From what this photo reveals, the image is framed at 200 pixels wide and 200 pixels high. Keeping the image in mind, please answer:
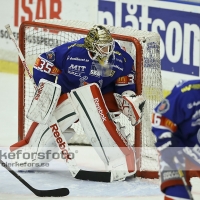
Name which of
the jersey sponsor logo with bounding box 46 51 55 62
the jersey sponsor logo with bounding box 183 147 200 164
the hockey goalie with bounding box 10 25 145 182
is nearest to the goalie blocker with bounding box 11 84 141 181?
the hockey goalie with bounding box 10 25 145 182

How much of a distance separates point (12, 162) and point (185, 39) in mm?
2060

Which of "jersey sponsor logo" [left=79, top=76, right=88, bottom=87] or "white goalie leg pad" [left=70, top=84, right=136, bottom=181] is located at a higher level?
"jersey sponsor logo" [left=79, top=76, right=88, bottom=87]

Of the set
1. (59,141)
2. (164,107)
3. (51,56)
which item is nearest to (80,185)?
(59,141)

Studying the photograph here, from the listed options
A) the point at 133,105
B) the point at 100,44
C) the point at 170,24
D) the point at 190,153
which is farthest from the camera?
the point at 170,24

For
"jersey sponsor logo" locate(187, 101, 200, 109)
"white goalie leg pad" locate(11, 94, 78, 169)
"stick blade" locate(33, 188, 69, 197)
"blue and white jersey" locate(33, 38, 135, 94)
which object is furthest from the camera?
"white goalie leg pad" locate(11, 94, 78, 169)

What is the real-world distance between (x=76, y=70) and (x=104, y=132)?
0.40m

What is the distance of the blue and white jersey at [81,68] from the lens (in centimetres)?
523

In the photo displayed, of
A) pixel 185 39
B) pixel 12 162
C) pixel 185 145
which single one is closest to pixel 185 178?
pixel 185 145

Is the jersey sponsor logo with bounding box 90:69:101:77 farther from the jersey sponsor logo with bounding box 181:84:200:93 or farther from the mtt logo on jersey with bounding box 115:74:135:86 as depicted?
the jersey sponsor logo with bounding box 181:84:200:93

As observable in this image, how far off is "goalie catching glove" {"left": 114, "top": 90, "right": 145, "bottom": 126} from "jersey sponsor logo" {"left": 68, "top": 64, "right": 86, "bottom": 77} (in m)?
0.28

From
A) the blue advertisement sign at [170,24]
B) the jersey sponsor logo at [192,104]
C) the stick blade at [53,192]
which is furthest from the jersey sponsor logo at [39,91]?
the blue advertisement sign at [170,24]

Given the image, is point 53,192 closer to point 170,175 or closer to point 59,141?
point 59,141

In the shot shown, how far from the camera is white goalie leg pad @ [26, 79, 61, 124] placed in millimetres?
5270

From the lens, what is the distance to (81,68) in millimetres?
5234
